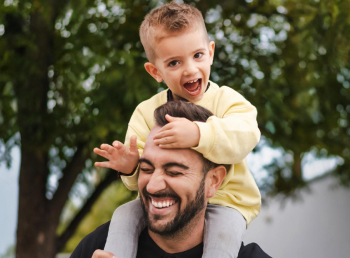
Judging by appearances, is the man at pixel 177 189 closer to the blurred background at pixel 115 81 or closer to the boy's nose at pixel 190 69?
the boy's nose at pixel 190 69

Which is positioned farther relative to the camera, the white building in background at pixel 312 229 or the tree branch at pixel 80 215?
the white building in background at pixel 312 229

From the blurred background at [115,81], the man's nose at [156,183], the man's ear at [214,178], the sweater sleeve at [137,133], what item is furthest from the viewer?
the blurred background at [115,81]

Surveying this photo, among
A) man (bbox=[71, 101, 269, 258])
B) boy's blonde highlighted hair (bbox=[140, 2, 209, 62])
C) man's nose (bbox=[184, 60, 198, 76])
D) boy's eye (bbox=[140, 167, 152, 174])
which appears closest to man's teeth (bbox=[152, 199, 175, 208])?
man (bbox=[71, 101, 269, 258])

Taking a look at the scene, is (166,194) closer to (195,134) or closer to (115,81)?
(195,134)

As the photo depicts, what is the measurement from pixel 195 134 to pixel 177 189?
34 centimetres

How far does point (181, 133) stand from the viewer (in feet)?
7.30

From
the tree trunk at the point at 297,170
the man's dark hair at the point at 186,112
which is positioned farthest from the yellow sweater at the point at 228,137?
the tree trunk at the point at 297,170

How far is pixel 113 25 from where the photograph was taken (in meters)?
6.56

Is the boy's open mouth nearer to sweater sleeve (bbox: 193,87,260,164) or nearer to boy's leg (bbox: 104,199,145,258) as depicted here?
sweater sleeve (bbox: 193,87,260,164)

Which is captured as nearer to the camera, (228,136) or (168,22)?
(228,136)

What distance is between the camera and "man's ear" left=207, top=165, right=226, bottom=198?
2.54 m

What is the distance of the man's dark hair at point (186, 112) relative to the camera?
8.03 feet

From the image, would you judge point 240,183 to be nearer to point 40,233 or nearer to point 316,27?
point 316,27

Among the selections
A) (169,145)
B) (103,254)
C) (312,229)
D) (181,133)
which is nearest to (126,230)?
(103,254)
